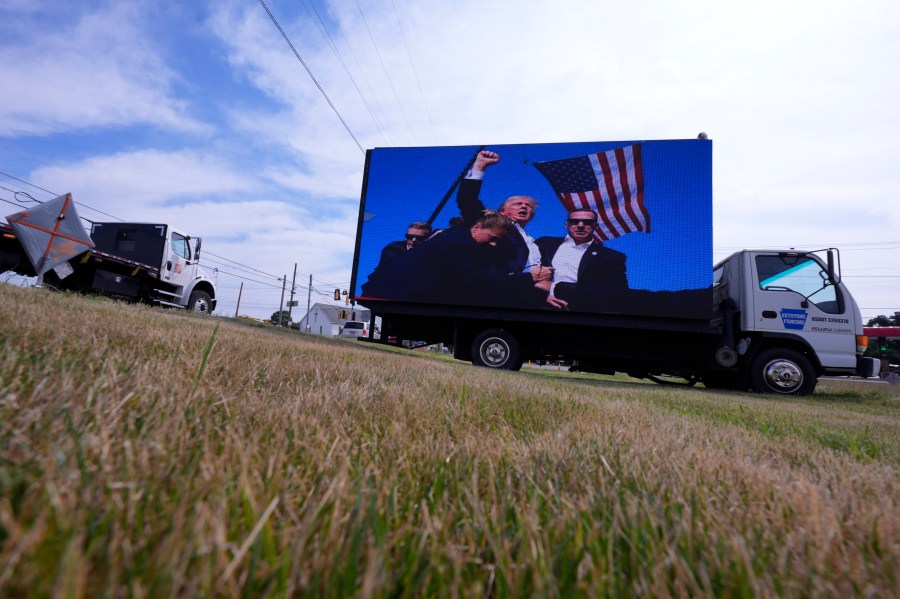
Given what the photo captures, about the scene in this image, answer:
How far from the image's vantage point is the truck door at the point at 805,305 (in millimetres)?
8484

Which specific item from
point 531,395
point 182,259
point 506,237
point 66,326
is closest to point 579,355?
point 506,237

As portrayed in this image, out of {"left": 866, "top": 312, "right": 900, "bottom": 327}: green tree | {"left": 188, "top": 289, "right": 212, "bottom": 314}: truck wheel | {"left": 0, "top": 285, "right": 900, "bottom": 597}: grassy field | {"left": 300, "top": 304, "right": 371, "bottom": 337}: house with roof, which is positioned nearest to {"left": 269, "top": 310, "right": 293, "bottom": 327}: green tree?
{"left": 300, "top": 304, "right": 371, "bottom": 337}: house with roof

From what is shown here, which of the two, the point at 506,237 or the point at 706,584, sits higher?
the point at 506,237

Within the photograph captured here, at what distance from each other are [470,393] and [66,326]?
2464mm

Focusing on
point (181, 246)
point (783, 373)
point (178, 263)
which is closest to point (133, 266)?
point (178, 263)

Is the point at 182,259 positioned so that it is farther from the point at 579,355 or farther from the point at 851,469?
the point at 851,469

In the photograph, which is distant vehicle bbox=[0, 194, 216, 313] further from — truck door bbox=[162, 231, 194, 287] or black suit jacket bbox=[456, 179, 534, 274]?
black suit jacket bbox=[456, 179, 534, 274]

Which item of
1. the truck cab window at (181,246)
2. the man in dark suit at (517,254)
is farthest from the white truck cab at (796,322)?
the truck cab window at (181,246)

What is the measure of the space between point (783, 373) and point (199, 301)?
50.1 ft

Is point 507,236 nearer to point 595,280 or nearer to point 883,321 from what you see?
point 595,280

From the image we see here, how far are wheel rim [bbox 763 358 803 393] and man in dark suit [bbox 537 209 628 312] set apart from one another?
10.7 ft

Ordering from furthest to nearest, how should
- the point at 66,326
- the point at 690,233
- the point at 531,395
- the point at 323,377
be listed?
the point at 690,233
the point at 531,395
the point at 323,377
the point at 66,326

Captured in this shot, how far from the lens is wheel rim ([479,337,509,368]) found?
9438 mm

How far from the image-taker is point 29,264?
9.69m
